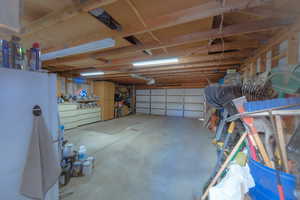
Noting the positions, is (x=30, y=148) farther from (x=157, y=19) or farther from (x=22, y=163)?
(x=157, y=19)

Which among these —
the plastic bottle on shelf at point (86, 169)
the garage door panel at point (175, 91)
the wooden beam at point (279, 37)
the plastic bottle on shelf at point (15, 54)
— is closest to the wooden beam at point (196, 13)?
the plastic bottle on shelf at point (15, 54)

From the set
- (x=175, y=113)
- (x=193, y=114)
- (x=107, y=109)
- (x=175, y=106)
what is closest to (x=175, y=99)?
(x=175, y=106)

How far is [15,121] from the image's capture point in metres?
0.98

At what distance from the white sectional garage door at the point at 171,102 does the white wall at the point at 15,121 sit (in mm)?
8310

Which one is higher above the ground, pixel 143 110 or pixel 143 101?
pixel 143 101

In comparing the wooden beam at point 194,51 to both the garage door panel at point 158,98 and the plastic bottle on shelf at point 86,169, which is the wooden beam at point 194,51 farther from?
the garage door panel at point 158,98

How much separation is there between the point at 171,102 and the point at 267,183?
26.2 ft

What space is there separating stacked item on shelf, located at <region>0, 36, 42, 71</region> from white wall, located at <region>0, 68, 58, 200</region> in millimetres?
97

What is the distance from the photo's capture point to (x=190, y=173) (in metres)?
2.32

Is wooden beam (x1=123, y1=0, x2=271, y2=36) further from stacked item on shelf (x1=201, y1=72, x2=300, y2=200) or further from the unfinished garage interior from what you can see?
stacked item on shelf (x1=201, y1=72, x2=300, y2=200)

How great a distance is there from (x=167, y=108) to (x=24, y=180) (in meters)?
8.57

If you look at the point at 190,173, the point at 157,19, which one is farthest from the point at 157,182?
Answer: the point at 157,19

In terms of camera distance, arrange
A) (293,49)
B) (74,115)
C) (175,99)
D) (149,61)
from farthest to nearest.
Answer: (175,99), (74,115), (149,61), (293,49)

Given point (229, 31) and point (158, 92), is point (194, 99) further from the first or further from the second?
point (229, 31)
